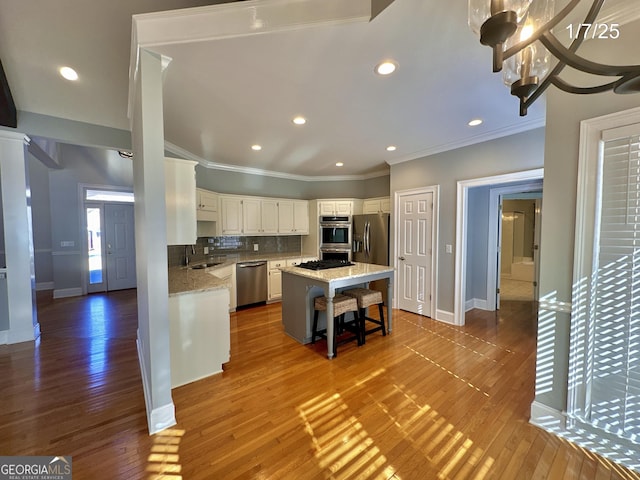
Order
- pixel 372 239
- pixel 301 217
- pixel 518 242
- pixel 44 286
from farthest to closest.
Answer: pixel 518 242
pixel 44 286
pixel 301 217
pixel 372 239

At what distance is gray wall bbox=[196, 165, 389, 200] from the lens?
4.75m

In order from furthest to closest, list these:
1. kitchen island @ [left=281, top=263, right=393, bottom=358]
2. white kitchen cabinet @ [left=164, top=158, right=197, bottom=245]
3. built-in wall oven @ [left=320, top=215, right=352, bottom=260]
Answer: built-in wall oven @ [left=320, top=215, right=352, bottom=260], kitchen island @ [left=281, top=263, right=393, bottom=358], white kitchen cabinet @ [left=164, top=158, right=197, bottom=245]

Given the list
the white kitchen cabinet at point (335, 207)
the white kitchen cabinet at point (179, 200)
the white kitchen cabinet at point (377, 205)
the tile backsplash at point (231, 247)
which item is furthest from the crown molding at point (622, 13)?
the tile backsplash at point (231, 247)

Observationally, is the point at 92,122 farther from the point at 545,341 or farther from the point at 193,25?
the point at 545,341

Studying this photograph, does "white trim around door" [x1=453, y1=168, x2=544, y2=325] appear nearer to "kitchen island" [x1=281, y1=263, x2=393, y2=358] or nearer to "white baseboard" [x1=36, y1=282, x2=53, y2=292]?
"kitchen island" [x1=281, y1=263, x2=393, y2=358]

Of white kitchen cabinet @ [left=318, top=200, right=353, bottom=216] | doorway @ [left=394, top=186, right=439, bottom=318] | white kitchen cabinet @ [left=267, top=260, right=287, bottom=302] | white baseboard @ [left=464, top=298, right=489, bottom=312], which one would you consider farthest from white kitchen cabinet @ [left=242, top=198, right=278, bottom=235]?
white baseboard @ [left=464, top=298, right=489, bottom=312]

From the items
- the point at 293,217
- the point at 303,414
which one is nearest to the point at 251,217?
the point at 293,217

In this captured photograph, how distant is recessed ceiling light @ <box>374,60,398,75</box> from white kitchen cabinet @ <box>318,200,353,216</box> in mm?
3330

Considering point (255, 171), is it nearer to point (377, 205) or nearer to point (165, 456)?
point (377, 205)

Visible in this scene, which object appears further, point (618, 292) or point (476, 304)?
point (476, 304)

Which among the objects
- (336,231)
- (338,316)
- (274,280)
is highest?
(336,231)

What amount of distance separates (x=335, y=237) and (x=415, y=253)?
1.66 m

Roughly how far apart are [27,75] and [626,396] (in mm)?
5569

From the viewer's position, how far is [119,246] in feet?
20.3
